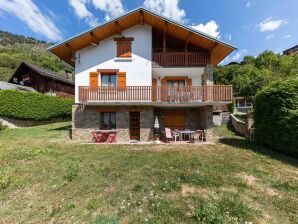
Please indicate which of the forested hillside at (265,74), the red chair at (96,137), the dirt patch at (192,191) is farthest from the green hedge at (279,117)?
the forested hillside at (265,74)

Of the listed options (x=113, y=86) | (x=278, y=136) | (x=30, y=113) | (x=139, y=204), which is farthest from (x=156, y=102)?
(x=30, y=113)

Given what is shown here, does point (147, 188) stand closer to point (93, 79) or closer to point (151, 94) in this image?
point (151, 94)

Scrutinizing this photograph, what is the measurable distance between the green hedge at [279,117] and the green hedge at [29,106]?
20.2m

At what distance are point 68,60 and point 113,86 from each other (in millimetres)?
5500

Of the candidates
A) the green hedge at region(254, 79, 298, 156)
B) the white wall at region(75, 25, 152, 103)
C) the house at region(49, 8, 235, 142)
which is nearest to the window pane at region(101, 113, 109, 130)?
the house at region(49, 8, 235, 142)

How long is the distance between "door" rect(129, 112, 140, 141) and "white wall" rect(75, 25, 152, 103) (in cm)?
225

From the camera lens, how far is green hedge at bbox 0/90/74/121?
57.6 ft

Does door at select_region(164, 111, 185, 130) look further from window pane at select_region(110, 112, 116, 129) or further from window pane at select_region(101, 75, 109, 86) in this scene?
window pane at select_region(101, 75, 109, 86)

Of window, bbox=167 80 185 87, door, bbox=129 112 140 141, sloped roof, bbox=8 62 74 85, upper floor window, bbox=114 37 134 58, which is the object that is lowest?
door, bbox=129 112 140 141

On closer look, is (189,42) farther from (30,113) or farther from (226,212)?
(30,113)

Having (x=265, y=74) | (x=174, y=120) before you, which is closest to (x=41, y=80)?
(x=174, y=120)

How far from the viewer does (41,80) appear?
91.7 ft

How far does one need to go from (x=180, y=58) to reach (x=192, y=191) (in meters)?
10.4

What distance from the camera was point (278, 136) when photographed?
30.1ft
